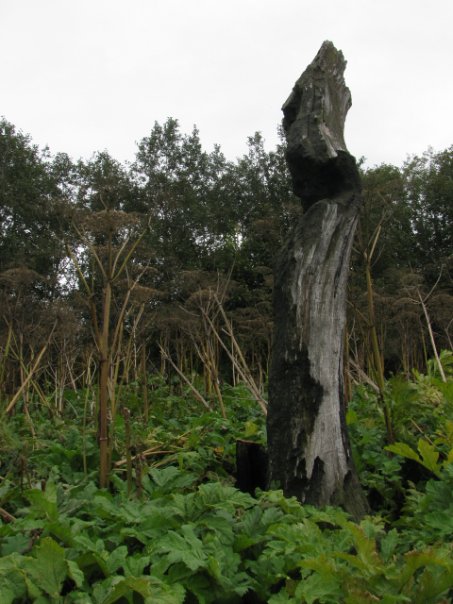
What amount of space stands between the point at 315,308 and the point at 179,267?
35.8 feet

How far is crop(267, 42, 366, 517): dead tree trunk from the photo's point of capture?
374cm

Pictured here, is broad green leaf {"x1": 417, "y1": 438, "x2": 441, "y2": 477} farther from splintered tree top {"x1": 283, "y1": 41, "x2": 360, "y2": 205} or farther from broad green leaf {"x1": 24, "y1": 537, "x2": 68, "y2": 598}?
broad green leaf {"x1": 24, "y1": 537, "x2": 68, "y2": 598}

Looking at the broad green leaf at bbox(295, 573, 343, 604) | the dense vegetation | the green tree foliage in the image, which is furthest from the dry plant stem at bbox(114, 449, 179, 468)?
the green tree foliage

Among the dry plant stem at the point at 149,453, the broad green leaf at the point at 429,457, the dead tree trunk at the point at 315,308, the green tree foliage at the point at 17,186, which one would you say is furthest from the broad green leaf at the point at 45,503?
the green tree foliage at the point at 17,186

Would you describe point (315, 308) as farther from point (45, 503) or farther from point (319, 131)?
point (45, 503)

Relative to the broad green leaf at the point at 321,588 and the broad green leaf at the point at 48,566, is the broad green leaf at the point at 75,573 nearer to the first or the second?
the broad green leaf at the point at 48,566

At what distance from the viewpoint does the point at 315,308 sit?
399 centimetres

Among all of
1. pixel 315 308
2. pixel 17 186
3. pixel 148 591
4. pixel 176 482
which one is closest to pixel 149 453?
pixel 176 482

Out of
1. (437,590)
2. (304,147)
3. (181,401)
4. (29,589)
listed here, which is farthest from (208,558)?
A: (181,401)

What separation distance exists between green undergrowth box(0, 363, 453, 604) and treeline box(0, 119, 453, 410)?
0.74 metres

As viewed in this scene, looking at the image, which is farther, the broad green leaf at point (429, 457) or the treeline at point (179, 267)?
the treeline at point (179, 267)

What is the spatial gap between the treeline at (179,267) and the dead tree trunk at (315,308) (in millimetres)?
627

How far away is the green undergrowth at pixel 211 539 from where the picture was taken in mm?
2277

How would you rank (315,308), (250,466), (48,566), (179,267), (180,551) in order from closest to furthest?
(48,566) → (180,551) → (315,308) → (250,466) → (179,267)
